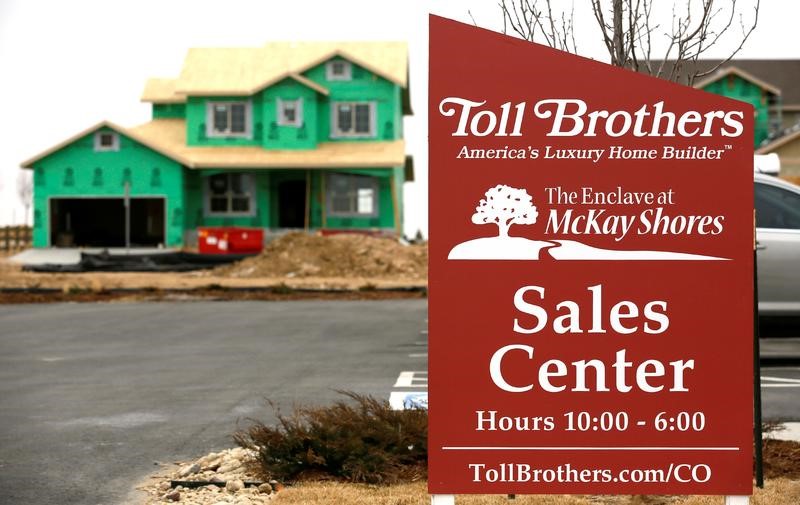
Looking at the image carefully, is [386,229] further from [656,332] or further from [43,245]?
[656,332]

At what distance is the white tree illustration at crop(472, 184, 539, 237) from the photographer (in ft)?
15.6

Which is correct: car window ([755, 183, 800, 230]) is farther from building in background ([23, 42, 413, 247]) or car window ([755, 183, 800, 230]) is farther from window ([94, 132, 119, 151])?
window ([94, 132, 119, 151])

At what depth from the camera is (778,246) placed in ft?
42.8

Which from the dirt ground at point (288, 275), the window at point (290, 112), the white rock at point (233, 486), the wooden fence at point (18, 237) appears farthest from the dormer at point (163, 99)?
the white rock at point (233, 486)

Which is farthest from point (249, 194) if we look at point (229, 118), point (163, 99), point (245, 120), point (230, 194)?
point (163, 99)

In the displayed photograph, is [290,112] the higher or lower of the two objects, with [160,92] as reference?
lower

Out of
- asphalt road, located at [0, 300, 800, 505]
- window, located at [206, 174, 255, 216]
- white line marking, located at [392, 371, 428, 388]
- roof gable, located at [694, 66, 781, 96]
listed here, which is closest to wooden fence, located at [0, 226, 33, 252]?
window, located at [206, 174, 255, 216]

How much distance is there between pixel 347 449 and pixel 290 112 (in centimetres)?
3721

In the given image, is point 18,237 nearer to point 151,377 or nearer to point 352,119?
point 352,119

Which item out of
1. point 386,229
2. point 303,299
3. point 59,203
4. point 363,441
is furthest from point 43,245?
point 363,441

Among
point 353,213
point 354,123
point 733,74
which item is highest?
point 733,74

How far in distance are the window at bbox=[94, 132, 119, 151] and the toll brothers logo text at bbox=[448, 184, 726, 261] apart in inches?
1584

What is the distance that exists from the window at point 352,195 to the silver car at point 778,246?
30.4m

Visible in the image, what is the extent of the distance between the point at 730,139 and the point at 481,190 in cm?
112
